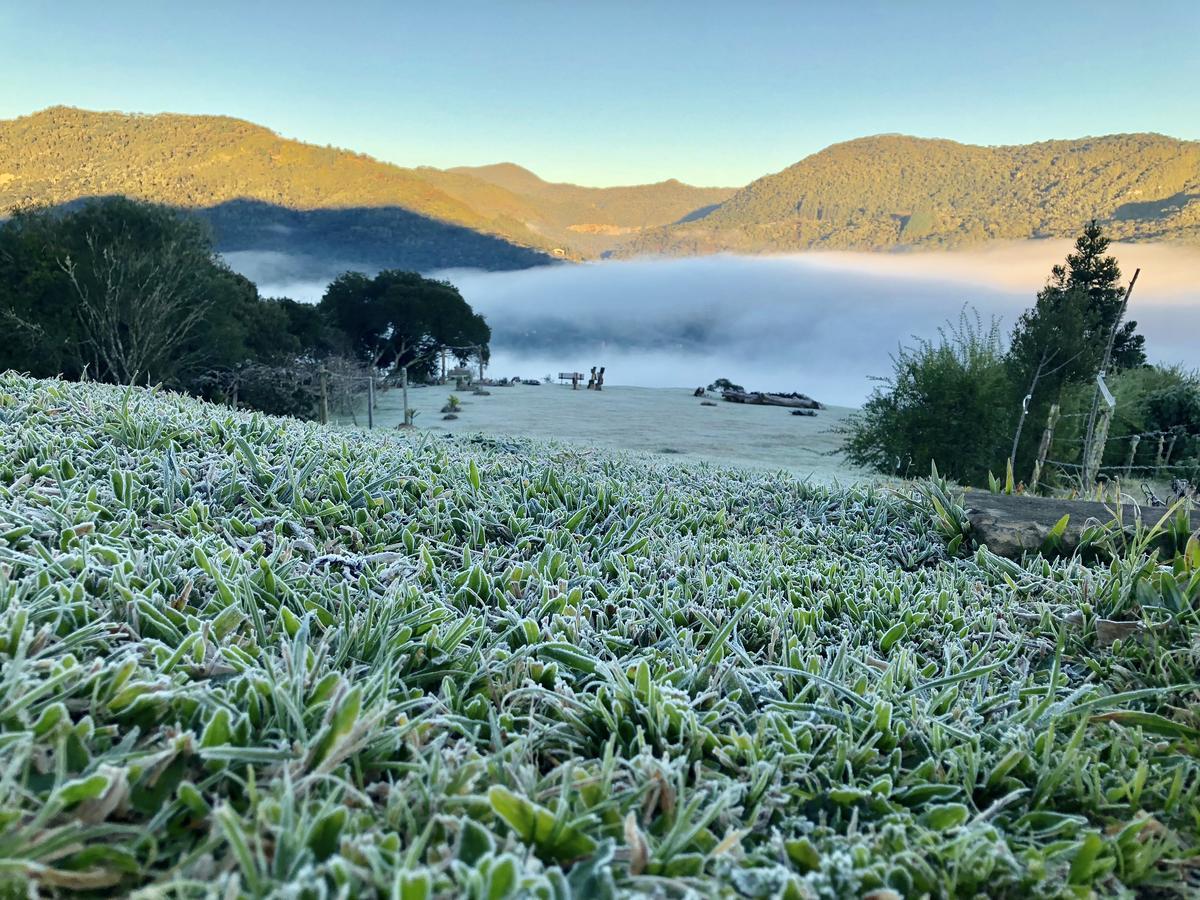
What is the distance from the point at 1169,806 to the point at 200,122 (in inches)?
5806

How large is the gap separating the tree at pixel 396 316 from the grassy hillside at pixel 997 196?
124 m

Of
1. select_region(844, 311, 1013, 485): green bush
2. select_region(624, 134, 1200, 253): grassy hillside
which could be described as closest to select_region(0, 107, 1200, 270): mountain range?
select_region(624, 134, 1200, 253): grassy hillside

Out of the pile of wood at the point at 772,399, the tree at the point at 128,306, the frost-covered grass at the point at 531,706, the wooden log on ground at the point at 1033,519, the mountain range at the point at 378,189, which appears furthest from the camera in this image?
the mountain range at the point at 378,189

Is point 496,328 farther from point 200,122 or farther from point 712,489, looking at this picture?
point 712,489

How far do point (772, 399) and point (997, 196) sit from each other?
556 feet

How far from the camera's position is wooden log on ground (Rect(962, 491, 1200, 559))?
11.9 ft

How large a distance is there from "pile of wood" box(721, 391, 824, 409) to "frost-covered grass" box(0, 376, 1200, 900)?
29.3 metres

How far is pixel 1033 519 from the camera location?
3852 mm

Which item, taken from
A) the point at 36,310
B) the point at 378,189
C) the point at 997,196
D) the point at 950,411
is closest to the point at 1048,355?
the point at 950,411

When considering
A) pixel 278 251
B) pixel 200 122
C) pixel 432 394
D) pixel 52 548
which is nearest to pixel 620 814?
pixel 52 548

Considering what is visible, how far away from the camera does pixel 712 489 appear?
4.77 metres

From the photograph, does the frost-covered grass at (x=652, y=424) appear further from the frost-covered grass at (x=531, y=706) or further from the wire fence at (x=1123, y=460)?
the frost-covered grass at (x=531, y=706)

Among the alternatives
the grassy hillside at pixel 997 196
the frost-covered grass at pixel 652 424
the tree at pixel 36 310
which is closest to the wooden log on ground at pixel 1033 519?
the frost-covered grass at pixel 652 424

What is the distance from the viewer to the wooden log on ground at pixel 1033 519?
11.9 feet
